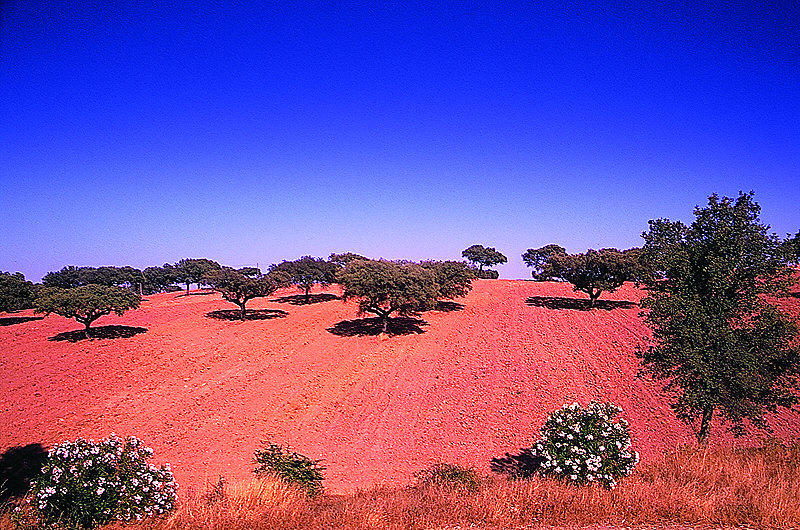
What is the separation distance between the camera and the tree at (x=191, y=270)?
73.6 metres

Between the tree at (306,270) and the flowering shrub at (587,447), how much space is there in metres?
42.8

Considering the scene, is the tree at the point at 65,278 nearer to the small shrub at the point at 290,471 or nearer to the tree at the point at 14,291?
the tree at the point at 14,291

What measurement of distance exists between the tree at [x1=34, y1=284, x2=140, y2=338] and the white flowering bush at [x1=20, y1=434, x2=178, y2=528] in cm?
3125

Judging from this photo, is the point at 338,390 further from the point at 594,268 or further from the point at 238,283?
the point at 594,268

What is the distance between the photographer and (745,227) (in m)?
12.3

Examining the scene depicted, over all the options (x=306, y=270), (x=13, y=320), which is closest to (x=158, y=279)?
(x=13, y=320)

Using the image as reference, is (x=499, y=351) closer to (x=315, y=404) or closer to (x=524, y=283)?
(x=315, y=404)

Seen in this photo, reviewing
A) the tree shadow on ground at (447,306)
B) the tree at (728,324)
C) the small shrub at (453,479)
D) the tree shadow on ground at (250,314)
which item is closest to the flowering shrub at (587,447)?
the small shrub at (453,479)

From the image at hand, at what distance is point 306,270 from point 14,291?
27.2 meters

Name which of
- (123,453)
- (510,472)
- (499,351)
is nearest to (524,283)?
(499,351)

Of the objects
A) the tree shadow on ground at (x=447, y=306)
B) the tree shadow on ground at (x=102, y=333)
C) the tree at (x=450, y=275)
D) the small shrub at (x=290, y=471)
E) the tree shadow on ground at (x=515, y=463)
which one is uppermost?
the tree at (x=450, y=275)

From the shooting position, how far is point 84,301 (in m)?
33.7

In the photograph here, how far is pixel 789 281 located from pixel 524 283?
5123cm

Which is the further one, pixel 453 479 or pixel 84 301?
pixel 84 301
